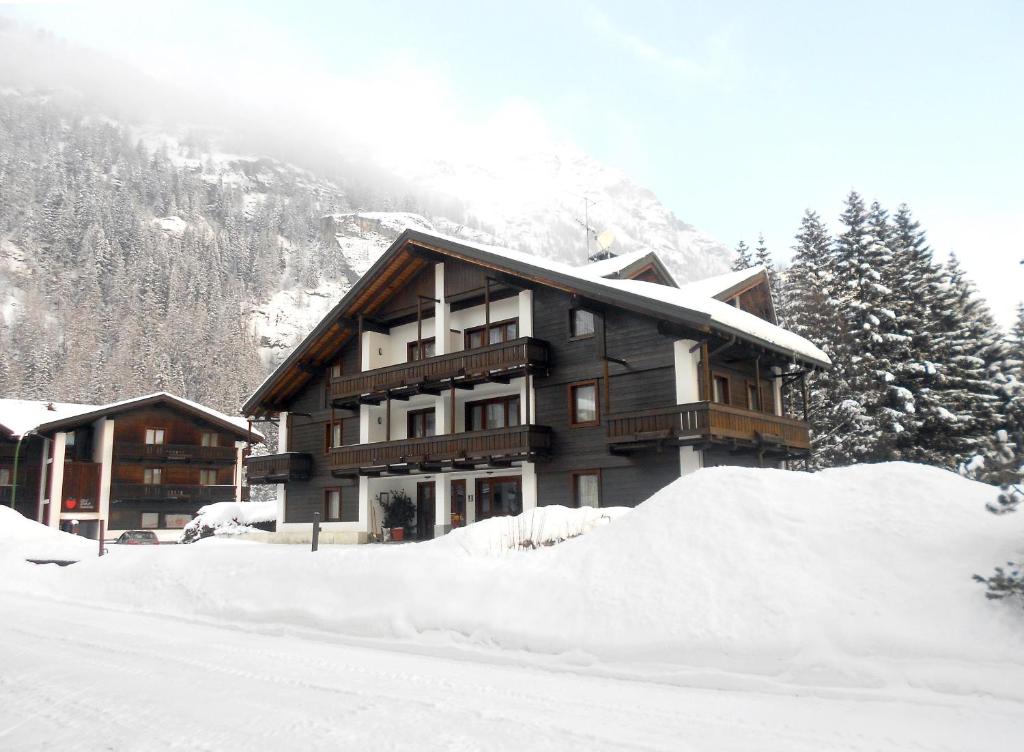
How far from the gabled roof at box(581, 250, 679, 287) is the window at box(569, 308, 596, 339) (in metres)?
3.43

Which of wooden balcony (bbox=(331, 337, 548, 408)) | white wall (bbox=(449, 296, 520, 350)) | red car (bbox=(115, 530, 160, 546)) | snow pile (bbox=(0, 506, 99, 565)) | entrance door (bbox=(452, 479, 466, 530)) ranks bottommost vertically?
red car (bbox=(115, 530, 160, 546))

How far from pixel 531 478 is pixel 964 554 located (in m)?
20.7

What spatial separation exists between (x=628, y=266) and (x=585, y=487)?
1005 centimetres

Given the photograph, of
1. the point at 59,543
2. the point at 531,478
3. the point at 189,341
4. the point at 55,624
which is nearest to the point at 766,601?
the point at 55,624

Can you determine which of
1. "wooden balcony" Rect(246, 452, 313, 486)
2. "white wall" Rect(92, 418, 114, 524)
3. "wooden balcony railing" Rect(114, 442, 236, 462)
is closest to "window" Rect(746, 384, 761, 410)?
"wooden balcony" Rect(246, 452, 313, 486)

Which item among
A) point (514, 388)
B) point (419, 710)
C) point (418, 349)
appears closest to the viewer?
point (419, 710)

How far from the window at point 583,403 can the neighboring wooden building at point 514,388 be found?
0.17 ft

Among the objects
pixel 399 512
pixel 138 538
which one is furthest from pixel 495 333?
pixel 138 538

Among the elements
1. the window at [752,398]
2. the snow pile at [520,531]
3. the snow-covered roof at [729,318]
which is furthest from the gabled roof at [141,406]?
the snow pile at [520,531]

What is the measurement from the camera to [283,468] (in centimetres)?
3688

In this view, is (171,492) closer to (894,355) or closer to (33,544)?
(33,544)

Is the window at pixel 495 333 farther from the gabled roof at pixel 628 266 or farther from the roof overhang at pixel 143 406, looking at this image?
the roof overhang at pixel 143 406

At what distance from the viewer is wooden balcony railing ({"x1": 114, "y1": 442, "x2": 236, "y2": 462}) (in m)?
54.7

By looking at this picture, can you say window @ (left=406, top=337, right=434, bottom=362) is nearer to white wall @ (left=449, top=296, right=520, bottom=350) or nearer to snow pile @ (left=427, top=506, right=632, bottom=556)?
white wall @ (left=449, top=296, right=520, bottom=350)
